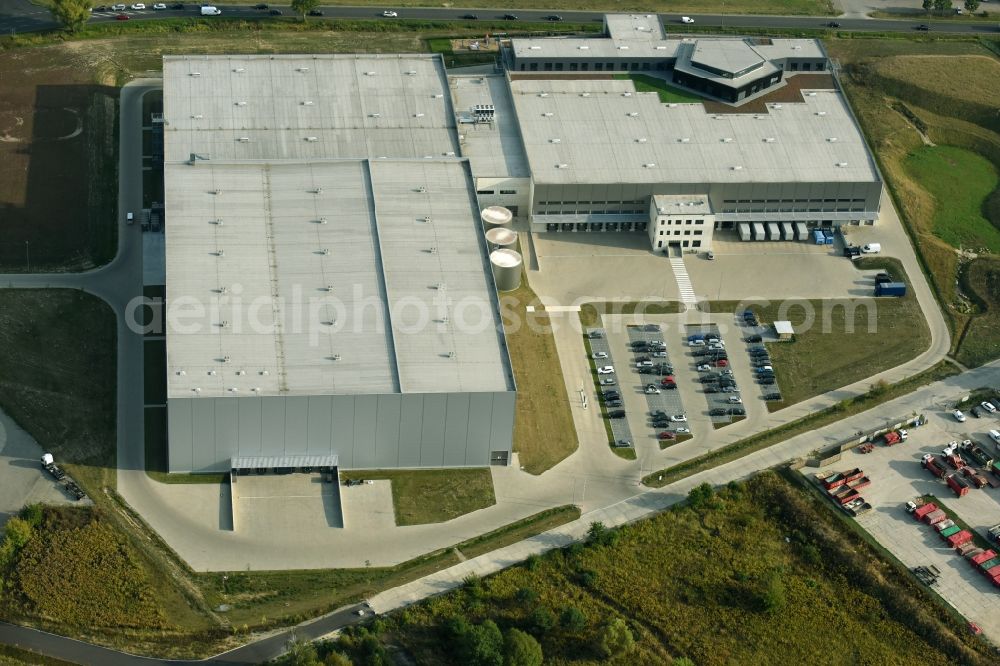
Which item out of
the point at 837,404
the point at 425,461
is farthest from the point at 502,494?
the point at 837,404

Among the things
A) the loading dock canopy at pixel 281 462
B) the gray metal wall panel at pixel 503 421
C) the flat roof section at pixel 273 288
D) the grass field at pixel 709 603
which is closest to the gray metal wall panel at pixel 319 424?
the loading dock canopy at pixel 281 462

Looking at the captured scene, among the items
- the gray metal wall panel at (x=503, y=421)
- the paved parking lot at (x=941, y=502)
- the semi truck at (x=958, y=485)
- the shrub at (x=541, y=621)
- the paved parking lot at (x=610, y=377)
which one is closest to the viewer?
the shrub at (x=541, y=621)

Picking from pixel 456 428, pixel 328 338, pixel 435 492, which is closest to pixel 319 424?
pixel 328 338

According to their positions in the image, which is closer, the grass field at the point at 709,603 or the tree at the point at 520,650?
the tree at the point at 520,650

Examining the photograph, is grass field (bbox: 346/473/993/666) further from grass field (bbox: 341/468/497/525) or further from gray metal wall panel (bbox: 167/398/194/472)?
gray metal wall panel (bbox: 167/398/194/472)

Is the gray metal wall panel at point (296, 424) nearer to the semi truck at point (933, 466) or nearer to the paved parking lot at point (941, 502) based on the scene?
the paved parking lot at point (941, 502)
